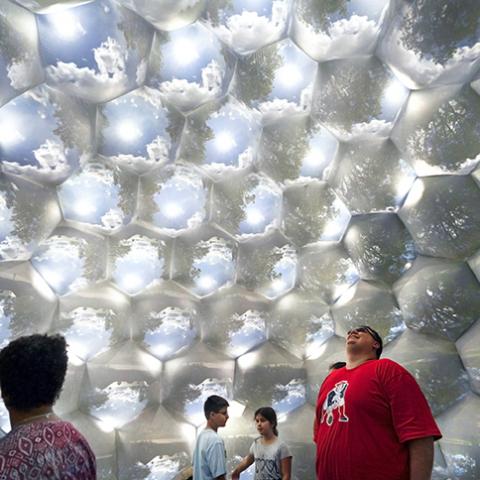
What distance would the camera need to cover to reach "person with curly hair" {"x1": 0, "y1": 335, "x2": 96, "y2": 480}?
560mm

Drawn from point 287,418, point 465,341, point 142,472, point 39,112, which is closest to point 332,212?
point 465,341

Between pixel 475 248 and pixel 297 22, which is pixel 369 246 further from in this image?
pixel 297 22

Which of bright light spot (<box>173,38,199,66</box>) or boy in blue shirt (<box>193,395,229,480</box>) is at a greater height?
bright light spot (<box>173,38,199,66</box>)

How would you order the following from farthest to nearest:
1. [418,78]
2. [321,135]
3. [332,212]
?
1. [332,212]
2. [321,135]
3. [418,78]

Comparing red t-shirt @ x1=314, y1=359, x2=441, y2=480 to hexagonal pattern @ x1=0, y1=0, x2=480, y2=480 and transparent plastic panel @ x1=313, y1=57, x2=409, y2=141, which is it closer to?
hexagonal pattern @ x1=0, y1=0, x2=480, y2=480

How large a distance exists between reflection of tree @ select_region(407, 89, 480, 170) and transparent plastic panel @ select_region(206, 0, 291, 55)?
49cm

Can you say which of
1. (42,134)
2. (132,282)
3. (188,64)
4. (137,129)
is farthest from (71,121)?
(132,282)

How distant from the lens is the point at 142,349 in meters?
1.76

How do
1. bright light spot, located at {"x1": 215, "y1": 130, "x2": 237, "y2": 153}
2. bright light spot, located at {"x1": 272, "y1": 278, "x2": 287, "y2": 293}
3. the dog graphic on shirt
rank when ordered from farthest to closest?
bright light spot, located at {"x1": 272, "y1": 278, "x2": 287, "y2": 293}
bright light spot, located at {"x1": 215, "y1": 130, "x2": 237, "y2": 153}
the dog graphic on shirt

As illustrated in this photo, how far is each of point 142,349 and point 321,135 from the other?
0.94m

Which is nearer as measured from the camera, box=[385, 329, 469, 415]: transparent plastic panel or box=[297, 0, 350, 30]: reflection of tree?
Answer: box=[297, 0, 350, 30]: reflection of tree

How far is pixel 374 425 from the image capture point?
85cm

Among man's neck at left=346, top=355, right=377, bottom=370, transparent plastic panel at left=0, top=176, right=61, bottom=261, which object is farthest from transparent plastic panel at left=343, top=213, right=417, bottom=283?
transparent plastic panel at left=0, top=176, right=61, bottom=261

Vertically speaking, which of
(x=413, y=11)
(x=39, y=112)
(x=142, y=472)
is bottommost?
(x=142, y=472)
